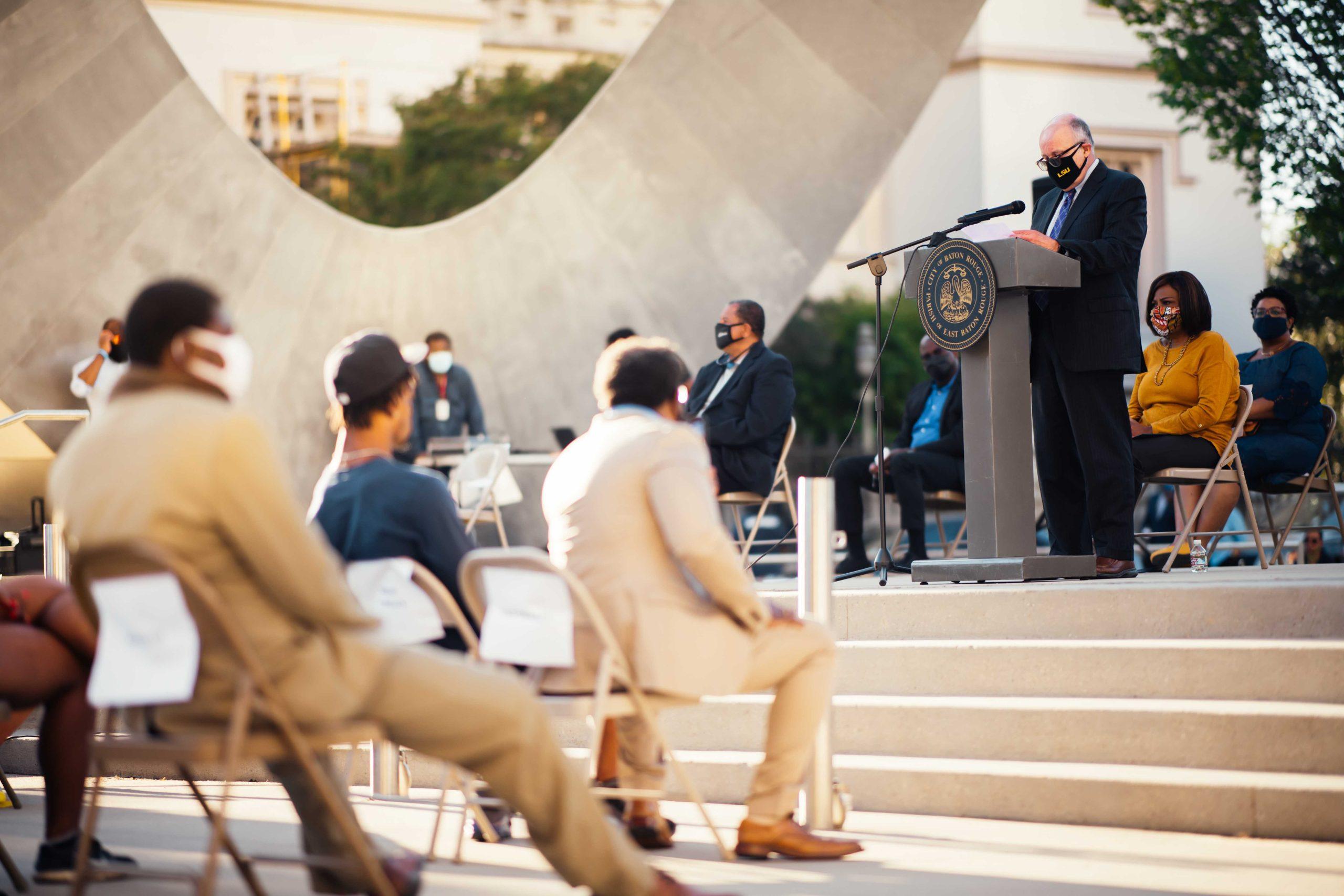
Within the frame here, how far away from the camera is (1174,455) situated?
5.89 metres

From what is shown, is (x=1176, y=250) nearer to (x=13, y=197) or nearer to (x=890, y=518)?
(x=890, y=518)

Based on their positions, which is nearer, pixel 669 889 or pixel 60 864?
pixel 669 889

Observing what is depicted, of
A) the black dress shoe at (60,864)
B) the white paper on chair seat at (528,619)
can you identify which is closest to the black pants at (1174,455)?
the white paper on chair seat at (528,619)

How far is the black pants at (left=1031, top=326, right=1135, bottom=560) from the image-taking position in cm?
531

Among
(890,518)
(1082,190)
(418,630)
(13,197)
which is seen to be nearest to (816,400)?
(890,518)

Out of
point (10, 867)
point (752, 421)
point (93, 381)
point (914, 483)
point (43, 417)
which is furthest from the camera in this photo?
point (93, 381)

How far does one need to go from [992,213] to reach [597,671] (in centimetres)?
257

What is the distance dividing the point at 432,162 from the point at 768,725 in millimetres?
32182

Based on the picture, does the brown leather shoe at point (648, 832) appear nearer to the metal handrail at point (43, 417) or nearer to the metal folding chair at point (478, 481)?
the metal folding chair at point (478, 481)

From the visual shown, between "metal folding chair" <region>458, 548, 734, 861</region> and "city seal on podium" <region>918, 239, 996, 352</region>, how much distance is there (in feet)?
7.71

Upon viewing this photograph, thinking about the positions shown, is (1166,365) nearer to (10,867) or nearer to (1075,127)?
(1075,127)

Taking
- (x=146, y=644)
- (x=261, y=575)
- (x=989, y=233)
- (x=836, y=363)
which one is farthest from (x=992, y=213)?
(x=836, y=363)

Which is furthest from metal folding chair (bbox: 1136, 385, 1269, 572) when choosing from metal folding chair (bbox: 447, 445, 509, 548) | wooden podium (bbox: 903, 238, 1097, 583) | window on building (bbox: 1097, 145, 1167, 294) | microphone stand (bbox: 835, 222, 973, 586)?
window on building (bbox: 1097, 145, 1167, 294)

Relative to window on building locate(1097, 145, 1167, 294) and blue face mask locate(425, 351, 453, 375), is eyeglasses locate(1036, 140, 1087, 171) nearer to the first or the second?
blue face mask locate(425, 351, 453, 375)
